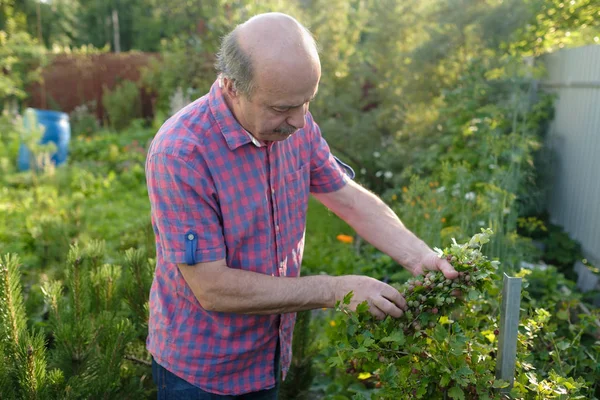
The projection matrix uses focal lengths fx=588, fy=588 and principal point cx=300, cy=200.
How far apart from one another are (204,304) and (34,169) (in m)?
6.58

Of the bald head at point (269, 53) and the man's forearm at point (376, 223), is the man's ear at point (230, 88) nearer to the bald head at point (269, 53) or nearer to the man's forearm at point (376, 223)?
the bald head at point (269, 53)

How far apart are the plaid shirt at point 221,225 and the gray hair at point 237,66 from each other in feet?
0.41

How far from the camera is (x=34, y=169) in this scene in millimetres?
7438

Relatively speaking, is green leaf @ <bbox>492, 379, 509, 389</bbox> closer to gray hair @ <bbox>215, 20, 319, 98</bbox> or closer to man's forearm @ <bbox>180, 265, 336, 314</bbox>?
man's forearm @ <bbox>180, 265, 336, 314</bbox>

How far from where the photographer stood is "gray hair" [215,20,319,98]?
1559 millimetres

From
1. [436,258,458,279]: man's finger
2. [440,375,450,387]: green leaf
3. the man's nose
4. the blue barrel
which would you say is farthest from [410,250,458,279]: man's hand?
the blue barrel

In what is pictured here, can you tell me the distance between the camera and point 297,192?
1.93 metres

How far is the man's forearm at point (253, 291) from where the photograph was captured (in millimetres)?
1627

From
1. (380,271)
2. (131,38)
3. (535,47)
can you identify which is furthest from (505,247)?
(131,38)

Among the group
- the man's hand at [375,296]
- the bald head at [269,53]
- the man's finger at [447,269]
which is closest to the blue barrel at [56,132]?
the bald head at [269,53]

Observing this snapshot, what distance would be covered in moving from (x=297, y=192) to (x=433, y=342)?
0.63 m

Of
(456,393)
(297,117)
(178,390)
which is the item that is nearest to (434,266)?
(456,393)

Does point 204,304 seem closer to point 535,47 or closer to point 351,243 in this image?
point 351,243

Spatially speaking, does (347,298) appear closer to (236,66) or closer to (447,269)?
(447,269)
